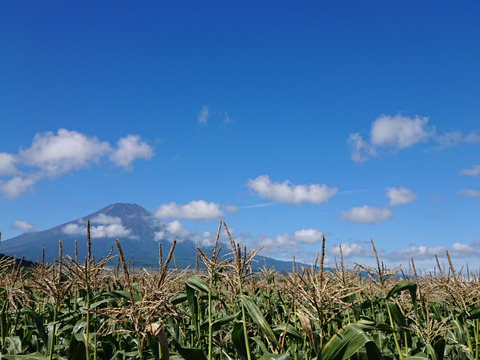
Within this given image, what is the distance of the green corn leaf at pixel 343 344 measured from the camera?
3.39 metres

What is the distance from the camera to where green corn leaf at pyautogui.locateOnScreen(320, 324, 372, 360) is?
3.39m

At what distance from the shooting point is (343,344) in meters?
3.41

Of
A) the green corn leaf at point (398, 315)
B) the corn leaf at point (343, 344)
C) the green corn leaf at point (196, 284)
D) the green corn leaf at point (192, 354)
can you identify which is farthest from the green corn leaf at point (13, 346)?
the green corn leaf at point (398, 315)

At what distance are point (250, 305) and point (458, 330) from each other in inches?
237

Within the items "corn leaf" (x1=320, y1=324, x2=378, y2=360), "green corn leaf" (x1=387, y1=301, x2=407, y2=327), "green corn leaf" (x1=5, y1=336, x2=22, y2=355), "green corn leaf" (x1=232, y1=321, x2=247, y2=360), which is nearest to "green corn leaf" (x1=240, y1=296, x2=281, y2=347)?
"green corn leaf" (x1=232, y1=321, x2=247, y2=360)

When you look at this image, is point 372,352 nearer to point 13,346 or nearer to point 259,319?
point 259,319

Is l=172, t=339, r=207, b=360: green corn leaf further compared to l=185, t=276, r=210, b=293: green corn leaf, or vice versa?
l=185, t=276, r=210, b=293: green corn leaf

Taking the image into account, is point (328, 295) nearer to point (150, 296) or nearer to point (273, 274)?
point (150, 296)

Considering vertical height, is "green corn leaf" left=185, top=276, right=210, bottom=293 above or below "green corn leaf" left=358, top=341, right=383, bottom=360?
above

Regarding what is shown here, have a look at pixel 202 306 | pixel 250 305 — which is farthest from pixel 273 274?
pixel 250 305

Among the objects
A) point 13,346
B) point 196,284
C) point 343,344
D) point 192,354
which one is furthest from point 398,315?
point 13,346

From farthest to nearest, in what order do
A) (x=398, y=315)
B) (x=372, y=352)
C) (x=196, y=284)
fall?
(x=398, y=315) → (x=196, y=284) → (x=372, y=352)

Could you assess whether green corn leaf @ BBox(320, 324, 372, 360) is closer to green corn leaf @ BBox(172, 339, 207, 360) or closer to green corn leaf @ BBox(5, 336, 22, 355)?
green corn leaf @ BBox(172, 339, 207, 360)

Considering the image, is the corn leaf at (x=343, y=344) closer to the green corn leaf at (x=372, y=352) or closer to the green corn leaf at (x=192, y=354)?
the green corn leaf at (x=372, y=352)
